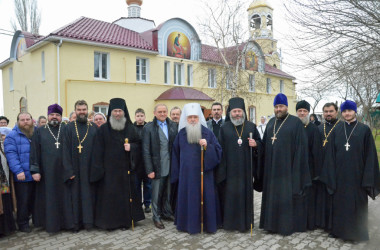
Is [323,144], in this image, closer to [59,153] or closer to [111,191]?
[111,191]

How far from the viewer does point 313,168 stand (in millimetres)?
5234

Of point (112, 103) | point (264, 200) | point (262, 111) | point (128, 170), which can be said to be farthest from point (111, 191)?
point (262, 111)

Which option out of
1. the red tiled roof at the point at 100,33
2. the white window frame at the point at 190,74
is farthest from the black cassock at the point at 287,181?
the white window frame at the point at 190,74

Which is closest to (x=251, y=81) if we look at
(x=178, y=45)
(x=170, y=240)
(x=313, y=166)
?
(x=178, y=45)

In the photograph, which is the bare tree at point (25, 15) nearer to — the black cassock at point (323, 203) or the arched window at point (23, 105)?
the arched window at point (23, 105)

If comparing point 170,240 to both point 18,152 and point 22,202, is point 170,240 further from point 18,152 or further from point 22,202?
point 18,152

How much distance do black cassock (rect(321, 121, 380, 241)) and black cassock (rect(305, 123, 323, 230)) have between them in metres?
0.32

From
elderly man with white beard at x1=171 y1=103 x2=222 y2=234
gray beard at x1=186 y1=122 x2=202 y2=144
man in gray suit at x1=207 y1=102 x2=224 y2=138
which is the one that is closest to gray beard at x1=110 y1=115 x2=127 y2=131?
elderly man with white beard at x1=171 y1=103 x2=222 y2=234

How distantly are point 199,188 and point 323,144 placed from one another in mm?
2209

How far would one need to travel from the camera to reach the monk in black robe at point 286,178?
485 cm

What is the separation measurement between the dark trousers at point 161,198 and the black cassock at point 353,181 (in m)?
2.66

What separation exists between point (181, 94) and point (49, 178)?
1459 cm

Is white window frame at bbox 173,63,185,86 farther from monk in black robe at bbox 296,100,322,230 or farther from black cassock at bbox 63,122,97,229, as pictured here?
monk in black robe at bbox 296,100,322,230

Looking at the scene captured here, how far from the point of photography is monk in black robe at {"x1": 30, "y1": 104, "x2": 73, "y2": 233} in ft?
16.6
